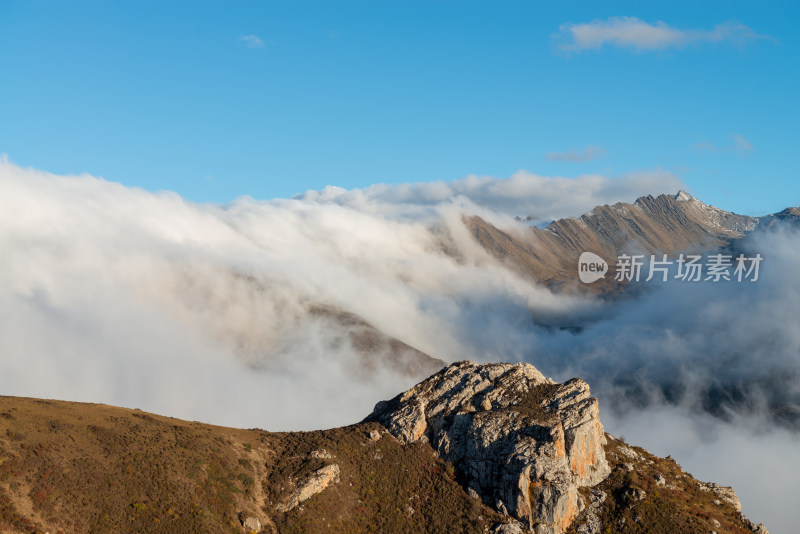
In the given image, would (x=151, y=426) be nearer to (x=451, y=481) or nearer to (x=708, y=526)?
(x=451, y=481)

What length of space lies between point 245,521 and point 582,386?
73022mm

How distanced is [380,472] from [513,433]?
27.1 meters

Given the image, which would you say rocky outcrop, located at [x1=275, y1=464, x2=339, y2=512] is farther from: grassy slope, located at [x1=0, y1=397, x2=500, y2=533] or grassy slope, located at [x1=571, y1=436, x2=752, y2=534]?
grassy slope, located at [x1=571, y1=436, x2=752, y2=534]

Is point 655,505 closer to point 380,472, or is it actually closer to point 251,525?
point 380,472

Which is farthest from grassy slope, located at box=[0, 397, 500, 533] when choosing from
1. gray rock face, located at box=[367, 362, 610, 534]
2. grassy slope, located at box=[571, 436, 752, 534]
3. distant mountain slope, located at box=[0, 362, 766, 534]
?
grassy slope, located at box=[571, 436, 752, 534]

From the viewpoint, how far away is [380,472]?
128 meters

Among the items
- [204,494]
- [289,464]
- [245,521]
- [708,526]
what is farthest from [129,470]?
[708,526]

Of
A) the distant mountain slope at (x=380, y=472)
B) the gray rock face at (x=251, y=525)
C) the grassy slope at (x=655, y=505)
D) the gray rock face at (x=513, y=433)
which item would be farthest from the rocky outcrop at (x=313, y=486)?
the grassy slope at (x=655, y=505)

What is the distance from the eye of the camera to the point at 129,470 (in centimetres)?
10788

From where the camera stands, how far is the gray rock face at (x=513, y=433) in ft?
395

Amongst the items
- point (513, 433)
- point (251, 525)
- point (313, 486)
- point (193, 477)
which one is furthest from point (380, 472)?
point (193, 477)

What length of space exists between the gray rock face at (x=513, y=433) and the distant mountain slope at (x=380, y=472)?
0.81 feet

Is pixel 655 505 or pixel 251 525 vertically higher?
pixel 655 505

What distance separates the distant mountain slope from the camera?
10269 cm
